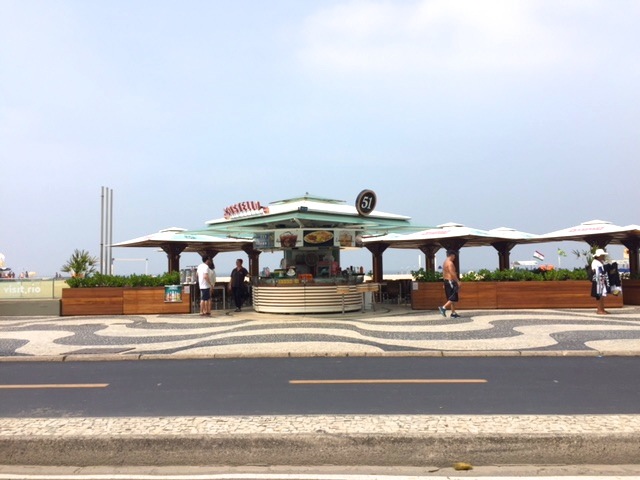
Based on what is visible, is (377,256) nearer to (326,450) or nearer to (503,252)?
(503,252)

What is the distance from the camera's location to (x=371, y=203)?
1803 centimetres

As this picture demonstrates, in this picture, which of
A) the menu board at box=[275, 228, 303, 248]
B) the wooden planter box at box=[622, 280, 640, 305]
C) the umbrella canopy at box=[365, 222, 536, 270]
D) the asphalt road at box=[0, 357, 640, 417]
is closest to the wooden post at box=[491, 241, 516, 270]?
the umbrella canopy at box=[365, 222, 536, 270]

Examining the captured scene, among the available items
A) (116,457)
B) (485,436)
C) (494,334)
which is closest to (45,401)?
(116,457)

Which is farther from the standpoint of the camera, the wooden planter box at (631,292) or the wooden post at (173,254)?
the wooden post at (173,254)

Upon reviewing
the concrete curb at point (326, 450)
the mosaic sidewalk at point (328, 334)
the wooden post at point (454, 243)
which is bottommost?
the concrete curb at point (326, 450)

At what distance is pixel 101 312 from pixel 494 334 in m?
13.0

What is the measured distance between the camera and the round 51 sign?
17672 millimetres

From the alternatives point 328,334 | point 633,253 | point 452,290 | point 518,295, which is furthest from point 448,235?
point 328,334

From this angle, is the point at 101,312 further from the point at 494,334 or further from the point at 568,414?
the point at 568,414

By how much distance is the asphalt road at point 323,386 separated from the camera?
5.81 m

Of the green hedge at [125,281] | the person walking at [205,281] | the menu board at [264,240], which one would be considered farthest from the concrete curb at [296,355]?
the menu board at [264,240]

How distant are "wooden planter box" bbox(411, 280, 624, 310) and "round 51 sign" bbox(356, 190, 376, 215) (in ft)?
10.3

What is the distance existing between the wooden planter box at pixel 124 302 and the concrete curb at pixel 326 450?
1339cm

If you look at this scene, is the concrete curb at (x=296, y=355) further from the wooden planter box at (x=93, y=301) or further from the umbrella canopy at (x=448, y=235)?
the umbrella canopy at (x=448, y=235)
